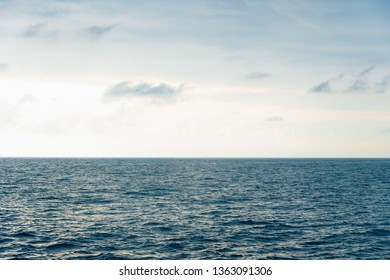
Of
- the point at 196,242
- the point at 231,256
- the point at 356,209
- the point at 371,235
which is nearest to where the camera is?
the point at 231,256

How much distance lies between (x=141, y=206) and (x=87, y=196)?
17.0 meters

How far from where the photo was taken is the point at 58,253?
109 feet

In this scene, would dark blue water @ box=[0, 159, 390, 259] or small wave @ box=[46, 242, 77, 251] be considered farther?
small wave @ box=[46, 242, 77, 251]

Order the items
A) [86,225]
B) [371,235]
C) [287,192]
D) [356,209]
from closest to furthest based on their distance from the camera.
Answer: [371,235] → [86,225] → [356,209] → [287,192]

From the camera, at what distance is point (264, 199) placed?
219 ft

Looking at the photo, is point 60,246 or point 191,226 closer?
point 60,246

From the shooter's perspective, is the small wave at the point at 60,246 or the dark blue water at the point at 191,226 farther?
the small wave at the point at 60,246
